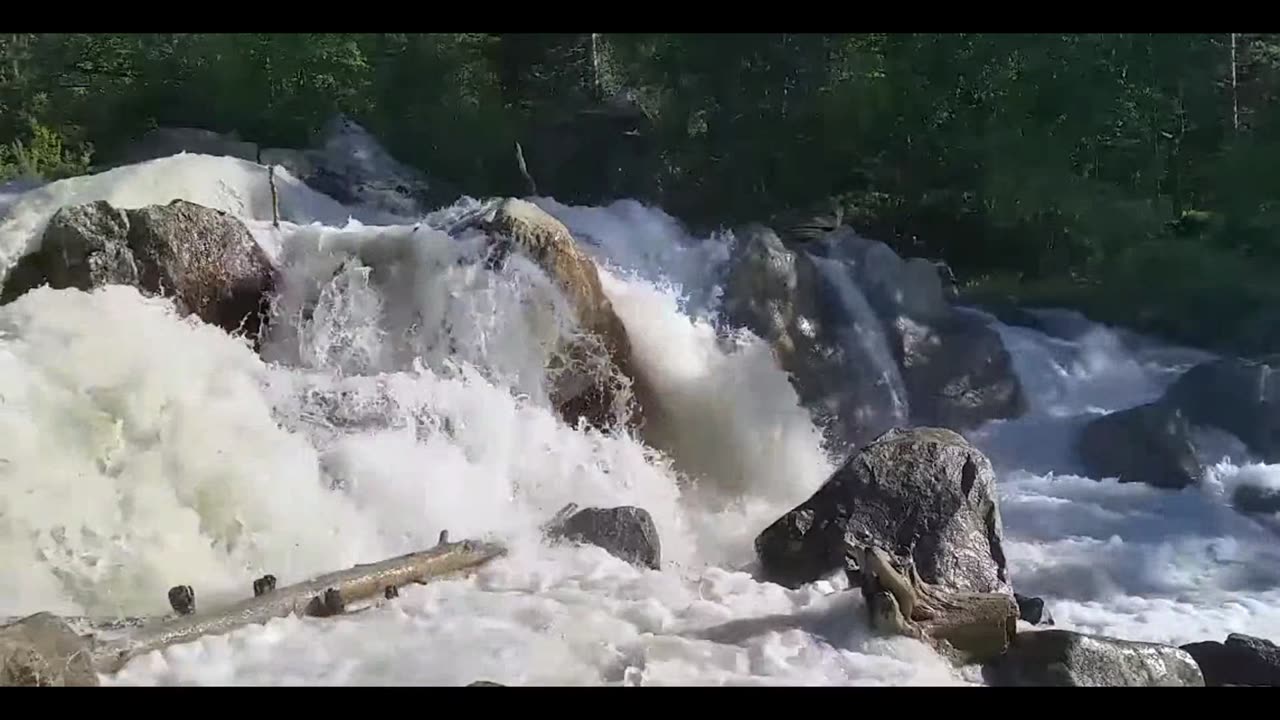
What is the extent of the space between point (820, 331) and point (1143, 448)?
196 cm

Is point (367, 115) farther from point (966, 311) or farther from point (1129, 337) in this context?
point (1129, 337)

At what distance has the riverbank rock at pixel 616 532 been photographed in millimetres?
3980

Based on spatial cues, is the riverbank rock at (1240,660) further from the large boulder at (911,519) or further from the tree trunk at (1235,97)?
the tree trunk at (1235,97)

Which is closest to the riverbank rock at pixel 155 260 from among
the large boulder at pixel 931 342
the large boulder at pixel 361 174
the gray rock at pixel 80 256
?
the gray rock at pixel 80 256

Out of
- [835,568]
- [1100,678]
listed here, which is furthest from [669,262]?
[1100,678]

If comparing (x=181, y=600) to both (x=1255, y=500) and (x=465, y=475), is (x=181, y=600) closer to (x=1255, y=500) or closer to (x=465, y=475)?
(x=465, y=475)

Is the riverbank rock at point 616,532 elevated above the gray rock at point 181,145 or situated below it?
below

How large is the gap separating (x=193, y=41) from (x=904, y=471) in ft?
9.63

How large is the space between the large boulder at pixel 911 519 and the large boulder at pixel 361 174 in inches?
146

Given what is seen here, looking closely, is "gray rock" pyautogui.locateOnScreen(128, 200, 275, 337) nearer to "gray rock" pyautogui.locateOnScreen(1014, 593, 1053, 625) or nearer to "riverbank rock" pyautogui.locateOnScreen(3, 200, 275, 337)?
"riverbank rock" pyautogui.locateOnScreen(3, 200, 275, 337)

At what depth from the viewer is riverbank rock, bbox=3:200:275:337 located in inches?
206

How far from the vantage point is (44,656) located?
2324 mm

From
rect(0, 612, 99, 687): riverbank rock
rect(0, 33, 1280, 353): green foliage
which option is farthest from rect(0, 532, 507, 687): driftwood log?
rect(0, 33, 1280, 353): green foliage

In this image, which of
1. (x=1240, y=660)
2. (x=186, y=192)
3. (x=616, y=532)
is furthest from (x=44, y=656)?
(x=186, y=192)
